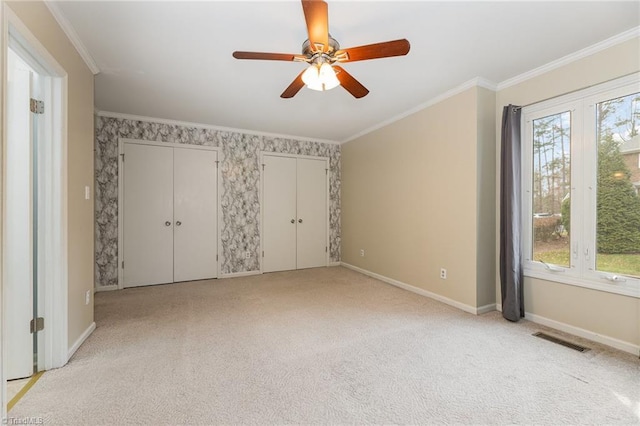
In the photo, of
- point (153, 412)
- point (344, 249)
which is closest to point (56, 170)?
point (153, 412)

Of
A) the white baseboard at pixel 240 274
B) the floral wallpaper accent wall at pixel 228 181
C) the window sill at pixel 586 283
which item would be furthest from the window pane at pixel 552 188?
the white baseboard at pixel 240 274

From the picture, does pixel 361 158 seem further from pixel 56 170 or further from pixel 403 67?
pixel 56 170

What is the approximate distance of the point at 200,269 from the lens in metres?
4.47

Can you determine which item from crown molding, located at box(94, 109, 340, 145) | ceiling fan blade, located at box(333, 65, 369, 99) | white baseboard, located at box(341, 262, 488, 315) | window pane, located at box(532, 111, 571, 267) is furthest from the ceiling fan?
crown molding, located at box(94, 109, 340, 145)

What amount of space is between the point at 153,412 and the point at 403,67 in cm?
320

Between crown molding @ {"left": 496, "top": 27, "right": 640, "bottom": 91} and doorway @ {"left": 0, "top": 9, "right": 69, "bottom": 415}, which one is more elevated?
crown molding @ {"left": 496, "top": 27, "right": 640, "bottom": 91}

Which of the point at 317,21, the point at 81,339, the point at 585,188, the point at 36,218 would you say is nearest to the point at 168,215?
the point at 81,339

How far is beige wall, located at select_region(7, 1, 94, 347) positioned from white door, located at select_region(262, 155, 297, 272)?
265cm

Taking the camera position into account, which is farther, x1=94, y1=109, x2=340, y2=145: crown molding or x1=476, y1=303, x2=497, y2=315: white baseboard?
x1=94, y1=109, x2=340, y2=145: crown molding

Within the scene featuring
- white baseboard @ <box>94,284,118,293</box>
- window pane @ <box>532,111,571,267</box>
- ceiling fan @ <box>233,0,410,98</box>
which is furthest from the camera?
white baseboard @ <box>94,284,118,293</box>

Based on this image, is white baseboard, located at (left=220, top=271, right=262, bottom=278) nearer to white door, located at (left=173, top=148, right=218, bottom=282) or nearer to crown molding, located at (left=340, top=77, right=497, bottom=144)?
white door, located at (left=173, top=148, right=218, bottom=282)

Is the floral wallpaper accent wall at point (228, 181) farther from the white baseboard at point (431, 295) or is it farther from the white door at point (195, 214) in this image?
the white baseboard at point (431, 295)

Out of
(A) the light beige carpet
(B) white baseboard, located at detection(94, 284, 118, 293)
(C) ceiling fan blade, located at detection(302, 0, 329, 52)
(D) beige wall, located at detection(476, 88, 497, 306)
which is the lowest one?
(A) the light beige carpet

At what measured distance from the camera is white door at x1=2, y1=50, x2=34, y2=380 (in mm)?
1843
